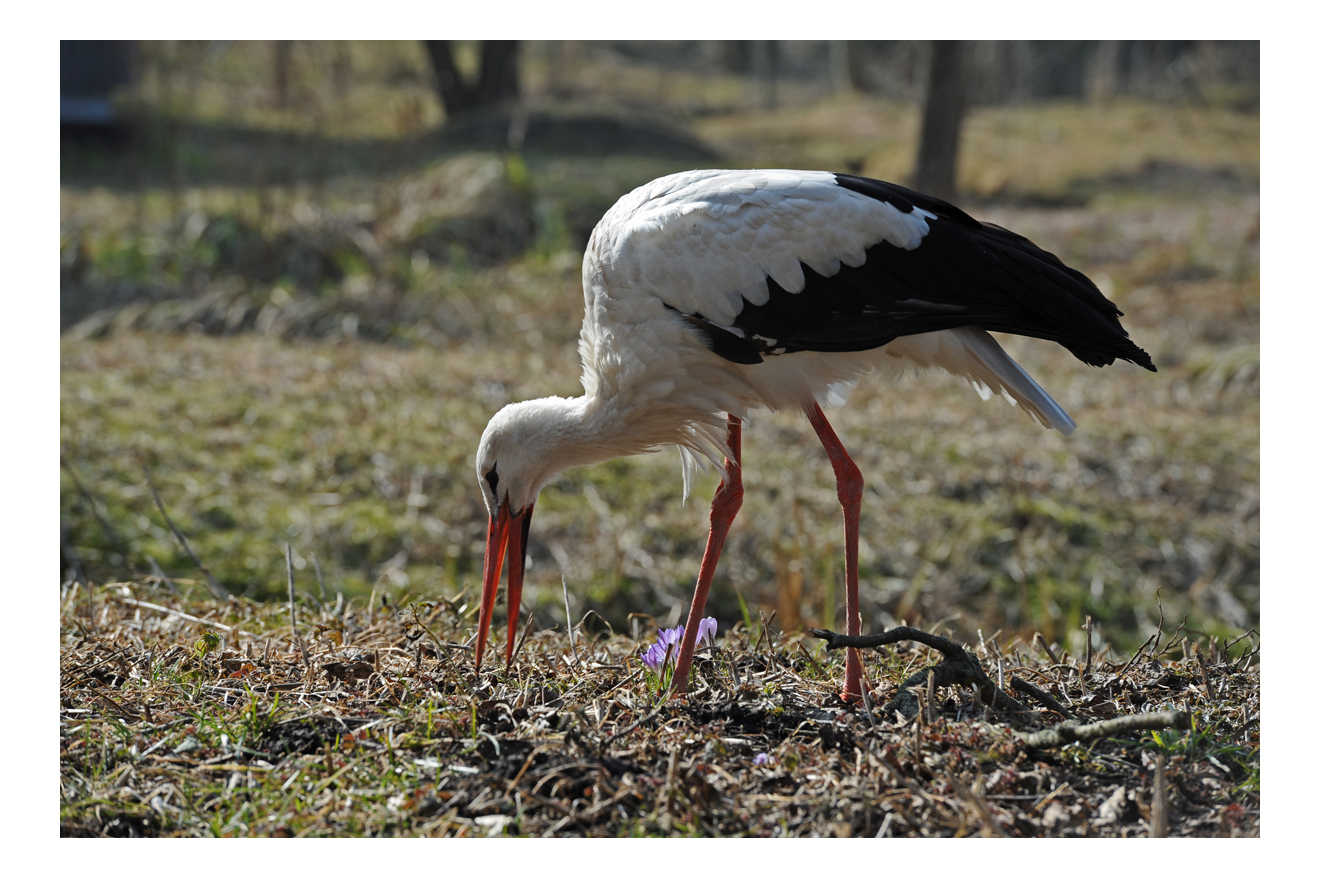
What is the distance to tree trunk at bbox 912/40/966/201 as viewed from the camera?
11672 mm

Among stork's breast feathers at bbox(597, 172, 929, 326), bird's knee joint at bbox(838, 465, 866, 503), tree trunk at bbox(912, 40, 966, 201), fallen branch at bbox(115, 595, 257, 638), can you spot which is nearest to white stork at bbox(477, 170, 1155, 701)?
stork's breast feathers at bbox(597, 172, 929, 326)

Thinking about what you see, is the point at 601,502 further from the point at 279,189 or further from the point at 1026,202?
the point at 1026,202

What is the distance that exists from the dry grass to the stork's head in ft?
1.03

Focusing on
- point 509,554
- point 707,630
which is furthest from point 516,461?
point 707,630

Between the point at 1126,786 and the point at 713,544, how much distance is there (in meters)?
1.28

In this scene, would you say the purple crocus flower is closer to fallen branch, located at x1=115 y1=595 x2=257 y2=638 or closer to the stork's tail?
the stork's tail

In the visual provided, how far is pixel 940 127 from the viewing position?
38.8 ft

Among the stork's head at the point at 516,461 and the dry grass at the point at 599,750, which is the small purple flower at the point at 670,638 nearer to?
the dry grass at the point at 599,750

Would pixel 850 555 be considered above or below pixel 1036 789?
above

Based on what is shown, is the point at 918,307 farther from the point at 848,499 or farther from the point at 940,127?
the point at 940,127

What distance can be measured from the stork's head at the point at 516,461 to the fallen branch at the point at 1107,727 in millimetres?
1465

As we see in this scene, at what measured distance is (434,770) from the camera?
2412mm

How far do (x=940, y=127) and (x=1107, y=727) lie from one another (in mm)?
10408
